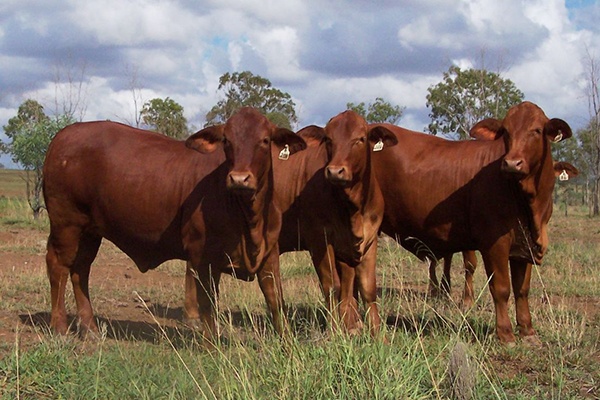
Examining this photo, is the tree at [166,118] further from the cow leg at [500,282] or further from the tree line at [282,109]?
the cow leg at [500,282]

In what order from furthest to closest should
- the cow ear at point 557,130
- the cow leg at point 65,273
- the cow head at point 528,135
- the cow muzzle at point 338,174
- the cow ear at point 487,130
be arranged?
the cow leg at point 65,273, the cow ear at point 487,130, the cow ear at point 557,130, the cow head at point 528,135, the cow muzzle at point 338,174

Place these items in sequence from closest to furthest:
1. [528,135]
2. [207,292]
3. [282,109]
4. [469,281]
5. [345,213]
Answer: [207,292], [528,135], [345,213], [469,281], [282,109]

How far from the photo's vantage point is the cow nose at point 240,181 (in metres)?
5.81

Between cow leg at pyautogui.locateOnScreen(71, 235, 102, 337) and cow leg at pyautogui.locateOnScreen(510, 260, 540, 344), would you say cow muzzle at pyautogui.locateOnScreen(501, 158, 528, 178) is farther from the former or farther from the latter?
cow leg at pyautogui.locateOnScreen(71, 235, 102, 337)

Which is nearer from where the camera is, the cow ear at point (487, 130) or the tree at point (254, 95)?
the cow ear at point (487, 130)

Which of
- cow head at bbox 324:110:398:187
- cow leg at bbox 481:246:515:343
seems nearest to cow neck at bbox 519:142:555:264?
cow leg at bbox 481:246:515:343

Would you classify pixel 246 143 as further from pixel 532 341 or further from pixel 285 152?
pixel 532 341

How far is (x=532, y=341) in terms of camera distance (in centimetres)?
654

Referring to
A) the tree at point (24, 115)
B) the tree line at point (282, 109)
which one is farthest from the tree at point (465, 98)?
the tree at point (24, 115)

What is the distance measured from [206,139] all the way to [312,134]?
104 centimetres

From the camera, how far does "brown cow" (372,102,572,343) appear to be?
659 centimetres

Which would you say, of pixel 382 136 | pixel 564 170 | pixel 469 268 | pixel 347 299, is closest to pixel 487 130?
pixel 564 170

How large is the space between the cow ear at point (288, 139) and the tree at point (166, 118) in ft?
74.3

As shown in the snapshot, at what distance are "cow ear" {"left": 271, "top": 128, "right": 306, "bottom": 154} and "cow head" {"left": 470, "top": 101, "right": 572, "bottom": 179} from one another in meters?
1.73
